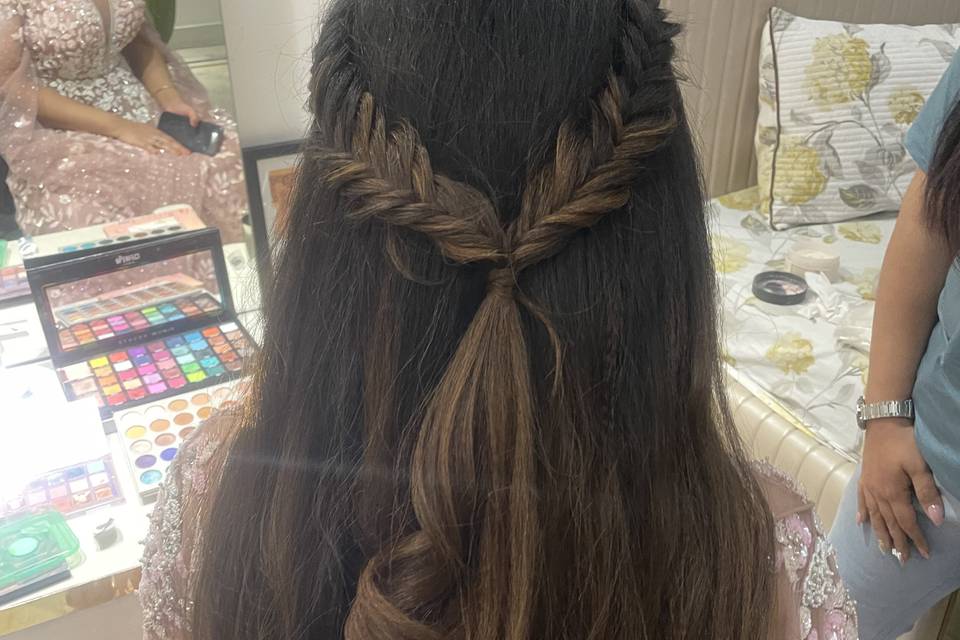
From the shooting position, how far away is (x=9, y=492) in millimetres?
826

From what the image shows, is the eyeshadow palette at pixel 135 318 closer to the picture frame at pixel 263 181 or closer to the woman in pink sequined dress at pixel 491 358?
the picture frame at pixel 263 181

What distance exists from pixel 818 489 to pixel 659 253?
82 cm

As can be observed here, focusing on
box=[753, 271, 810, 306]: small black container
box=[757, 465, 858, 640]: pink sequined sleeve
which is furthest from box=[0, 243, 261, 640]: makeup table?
box=[753, 271, 810, 306]: small black container

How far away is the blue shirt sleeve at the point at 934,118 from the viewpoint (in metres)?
0.75

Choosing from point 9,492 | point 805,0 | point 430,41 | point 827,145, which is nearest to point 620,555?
point 430,41

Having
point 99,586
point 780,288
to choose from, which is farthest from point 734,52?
point 99,586

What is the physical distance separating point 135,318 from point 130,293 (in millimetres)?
35

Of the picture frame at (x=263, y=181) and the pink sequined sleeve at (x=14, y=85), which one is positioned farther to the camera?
A: the picture frame at (x=263, y=181)

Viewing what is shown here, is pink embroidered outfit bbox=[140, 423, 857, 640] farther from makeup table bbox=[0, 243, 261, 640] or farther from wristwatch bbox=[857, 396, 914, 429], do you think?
wristwatch bbox=[857, 396, 914, 429]

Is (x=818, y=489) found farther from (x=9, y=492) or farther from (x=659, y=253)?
(x=9, y=492)

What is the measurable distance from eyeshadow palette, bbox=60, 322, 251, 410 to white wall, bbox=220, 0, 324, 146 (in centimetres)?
27

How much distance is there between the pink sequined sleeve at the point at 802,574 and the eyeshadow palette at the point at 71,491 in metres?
0.68

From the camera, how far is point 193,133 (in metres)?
0.98

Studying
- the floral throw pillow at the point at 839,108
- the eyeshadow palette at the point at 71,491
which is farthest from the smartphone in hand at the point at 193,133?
the floral throw pillow at the point at 839,108
